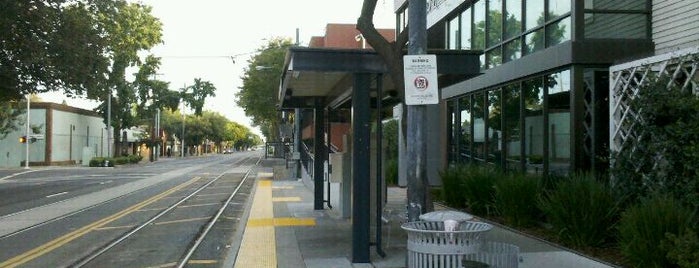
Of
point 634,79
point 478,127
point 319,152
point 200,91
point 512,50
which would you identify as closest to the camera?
point 634,79

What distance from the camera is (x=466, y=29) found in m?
17.9

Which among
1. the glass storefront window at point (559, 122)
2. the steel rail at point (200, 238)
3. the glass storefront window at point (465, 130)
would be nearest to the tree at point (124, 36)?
the steel rail at point (200, 238)

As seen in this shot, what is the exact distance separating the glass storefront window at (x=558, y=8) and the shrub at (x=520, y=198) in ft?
10.5

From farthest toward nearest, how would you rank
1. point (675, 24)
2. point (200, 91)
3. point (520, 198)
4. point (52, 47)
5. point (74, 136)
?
point (200, 91), point (74, 136), point (52, 47), point (520, 198), point (675, 24)

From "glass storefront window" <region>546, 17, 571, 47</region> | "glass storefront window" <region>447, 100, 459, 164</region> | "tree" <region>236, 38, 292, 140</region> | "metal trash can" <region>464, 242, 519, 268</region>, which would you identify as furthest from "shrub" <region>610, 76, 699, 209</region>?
"tree" <region>236, 38, 292, 140</region>

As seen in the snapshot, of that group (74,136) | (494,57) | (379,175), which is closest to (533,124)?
(494,57)

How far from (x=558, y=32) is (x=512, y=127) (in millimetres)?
2636

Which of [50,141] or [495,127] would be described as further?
[50,141]

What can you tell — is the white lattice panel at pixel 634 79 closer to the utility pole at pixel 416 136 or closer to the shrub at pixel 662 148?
the shrub at pixel 662 148

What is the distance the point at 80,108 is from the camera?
64.3 metres

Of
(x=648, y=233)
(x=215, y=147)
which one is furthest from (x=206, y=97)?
(x=648, y=233)

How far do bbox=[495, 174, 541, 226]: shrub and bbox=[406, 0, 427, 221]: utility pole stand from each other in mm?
4268

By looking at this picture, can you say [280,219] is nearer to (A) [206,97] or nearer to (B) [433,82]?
(B) [433,82]

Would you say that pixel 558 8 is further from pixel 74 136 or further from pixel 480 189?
pixel 74 136
